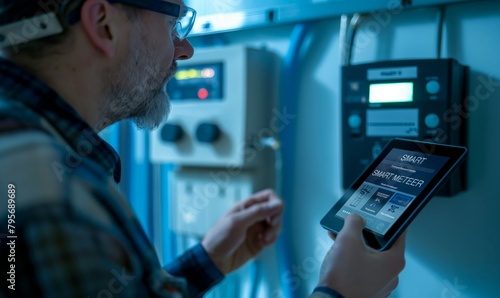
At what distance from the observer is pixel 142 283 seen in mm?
429

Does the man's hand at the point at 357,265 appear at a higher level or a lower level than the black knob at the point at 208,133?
lower

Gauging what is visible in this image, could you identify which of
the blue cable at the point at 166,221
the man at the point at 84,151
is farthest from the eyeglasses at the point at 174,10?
the blue cable at the point at 166,221

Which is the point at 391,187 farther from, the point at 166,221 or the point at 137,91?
the point at 166,221

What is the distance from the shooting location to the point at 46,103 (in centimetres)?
47

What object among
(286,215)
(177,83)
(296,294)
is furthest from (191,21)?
(296,294)

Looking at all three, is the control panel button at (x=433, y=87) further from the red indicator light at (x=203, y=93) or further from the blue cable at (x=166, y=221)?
the blue cable at (x=166, y=221)

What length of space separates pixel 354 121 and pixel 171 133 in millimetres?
395

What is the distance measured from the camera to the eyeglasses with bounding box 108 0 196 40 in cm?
57

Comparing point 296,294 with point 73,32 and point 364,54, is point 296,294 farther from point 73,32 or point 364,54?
point 73,32

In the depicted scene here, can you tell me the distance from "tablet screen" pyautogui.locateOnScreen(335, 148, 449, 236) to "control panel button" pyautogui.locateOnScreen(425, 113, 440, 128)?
8 centimetres

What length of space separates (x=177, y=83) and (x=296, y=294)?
51 cm

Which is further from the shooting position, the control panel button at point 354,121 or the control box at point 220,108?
the control box at point 220,108

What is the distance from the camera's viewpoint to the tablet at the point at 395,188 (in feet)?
1.86

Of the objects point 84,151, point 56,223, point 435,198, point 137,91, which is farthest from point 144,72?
point 435,198
